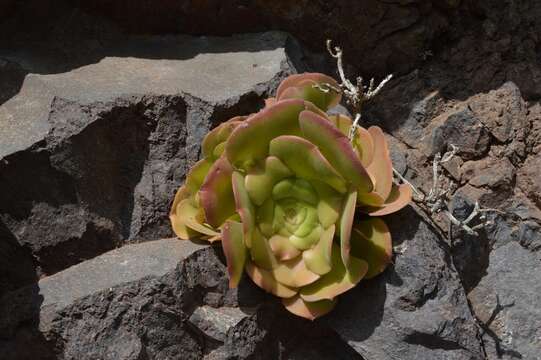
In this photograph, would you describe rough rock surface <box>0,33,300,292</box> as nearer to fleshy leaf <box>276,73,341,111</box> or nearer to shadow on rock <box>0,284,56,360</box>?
shadow on rock <box>0,284,56,360</box>

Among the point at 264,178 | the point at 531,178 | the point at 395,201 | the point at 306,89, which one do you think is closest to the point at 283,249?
the point at 264,178

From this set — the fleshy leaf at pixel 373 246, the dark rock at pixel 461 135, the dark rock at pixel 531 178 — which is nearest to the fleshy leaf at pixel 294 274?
the fleshy leaf at pixel 373 246

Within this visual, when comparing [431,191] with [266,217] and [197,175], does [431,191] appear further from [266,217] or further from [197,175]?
[197,175]

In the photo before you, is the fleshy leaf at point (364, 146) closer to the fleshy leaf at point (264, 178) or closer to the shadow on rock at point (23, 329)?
the fleshy leaf at point (264, 178)

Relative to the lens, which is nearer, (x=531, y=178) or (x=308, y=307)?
(x=308, y=307)

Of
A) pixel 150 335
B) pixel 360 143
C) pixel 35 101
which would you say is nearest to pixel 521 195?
pixel 360 143

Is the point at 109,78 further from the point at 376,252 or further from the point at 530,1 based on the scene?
the point at 530,1
